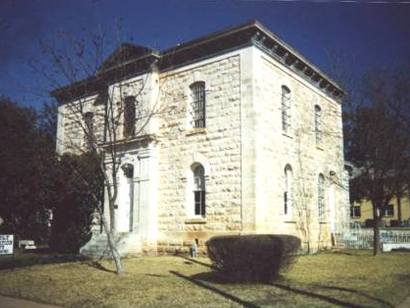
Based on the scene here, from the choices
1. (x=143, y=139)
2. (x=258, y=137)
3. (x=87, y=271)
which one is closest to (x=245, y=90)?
(x=258, y=137)

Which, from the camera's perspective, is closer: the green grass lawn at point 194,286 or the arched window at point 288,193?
the green grass lawn at point 194,286

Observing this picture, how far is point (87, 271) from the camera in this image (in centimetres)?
1349

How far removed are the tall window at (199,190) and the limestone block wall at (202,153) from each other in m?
0.25

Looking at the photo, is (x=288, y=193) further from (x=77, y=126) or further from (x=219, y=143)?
(x=77, y=126)

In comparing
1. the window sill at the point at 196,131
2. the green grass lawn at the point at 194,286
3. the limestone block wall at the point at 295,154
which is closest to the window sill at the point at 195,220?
the limestone block wall at the point at 295,154

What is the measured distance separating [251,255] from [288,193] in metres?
9.39

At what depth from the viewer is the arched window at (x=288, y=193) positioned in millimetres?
19138

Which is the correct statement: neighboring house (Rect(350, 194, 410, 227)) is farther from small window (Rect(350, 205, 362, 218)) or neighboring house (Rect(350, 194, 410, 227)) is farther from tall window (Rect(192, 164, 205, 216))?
tall window (Rect(192, 164, 205, 216))

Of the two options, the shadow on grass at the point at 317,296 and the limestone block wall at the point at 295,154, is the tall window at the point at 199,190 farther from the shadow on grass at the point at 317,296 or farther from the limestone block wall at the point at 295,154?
the shadow on grass at the point at 317,296

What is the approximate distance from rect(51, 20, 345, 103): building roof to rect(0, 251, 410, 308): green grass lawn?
669 centimetres

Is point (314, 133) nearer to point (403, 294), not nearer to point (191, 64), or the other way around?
point (191, 64)

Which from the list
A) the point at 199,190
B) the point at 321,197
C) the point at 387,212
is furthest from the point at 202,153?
the point at 387,212

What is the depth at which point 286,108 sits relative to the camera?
20.1 m

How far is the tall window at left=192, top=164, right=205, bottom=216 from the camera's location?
18.3m
